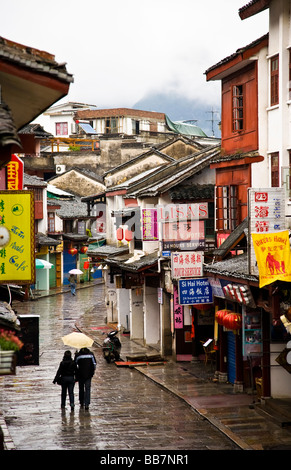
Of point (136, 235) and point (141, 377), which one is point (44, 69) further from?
point (136, 235)

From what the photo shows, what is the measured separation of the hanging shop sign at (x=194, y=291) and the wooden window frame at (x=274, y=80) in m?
7.05

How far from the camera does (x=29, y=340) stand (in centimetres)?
2072

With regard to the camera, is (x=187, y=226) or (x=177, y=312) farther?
(x=187, y=226)

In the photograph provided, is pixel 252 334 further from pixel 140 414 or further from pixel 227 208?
pixel 227 208

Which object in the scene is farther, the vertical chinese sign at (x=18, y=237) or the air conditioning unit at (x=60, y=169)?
the air conditioning unit at (x=60, y=169)

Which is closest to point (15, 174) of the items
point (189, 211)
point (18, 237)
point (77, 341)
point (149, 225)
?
point (77, 341)

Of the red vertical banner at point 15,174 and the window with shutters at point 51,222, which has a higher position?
the red vertical banner at point 15,174

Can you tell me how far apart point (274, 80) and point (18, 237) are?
45.7ft

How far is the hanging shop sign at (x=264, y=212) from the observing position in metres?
22.8

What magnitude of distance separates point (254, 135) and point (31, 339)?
12.8m

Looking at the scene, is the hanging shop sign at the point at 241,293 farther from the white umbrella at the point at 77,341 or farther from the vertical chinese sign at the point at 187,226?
the vertical chinese sign at the point at 187,226

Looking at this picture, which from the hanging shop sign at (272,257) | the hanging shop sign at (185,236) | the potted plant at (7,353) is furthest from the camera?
the hanging shop sign at (185,236)

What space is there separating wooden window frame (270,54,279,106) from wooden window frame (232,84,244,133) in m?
2.43

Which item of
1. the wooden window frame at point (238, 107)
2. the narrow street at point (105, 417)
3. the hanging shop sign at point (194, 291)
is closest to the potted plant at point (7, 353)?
the narrow street at point (105, 417)
